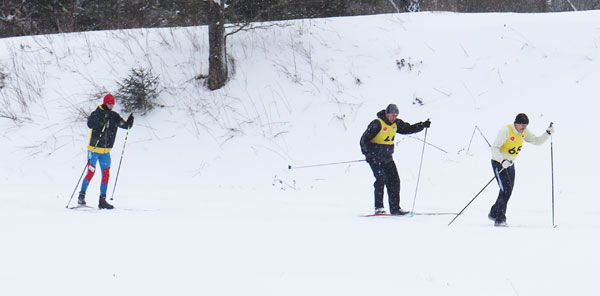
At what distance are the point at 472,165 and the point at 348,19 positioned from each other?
24.5 feet

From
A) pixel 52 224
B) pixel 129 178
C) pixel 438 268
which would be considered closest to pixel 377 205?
pixel 438 268

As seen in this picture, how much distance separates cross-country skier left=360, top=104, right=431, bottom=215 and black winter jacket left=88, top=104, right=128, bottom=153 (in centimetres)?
423

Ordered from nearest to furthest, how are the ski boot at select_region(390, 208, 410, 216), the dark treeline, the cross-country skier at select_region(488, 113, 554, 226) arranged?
the cross-country skier at select_region(488, 113, 554, 226)
the ski boot at select_region(390, 208, 410, 216)
the dark treeline

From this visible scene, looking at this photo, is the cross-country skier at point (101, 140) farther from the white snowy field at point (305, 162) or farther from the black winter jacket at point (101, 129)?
the white snowy field at point (305, 162)

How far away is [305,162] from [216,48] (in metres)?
4.16

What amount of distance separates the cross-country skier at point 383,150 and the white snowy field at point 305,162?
1.71ft

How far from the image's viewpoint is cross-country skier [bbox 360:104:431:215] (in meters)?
9.37

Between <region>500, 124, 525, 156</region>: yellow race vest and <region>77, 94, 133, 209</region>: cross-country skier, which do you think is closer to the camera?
<region>500, 124, 525, 156</region>: yellow race vest

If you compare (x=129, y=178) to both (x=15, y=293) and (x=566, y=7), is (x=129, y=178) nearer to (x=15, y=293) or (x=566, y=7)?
(x=15, y=293)

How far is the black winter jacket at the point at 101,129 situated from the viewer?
1016 centimetres

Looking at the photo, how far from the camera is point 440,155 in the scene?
527 inches

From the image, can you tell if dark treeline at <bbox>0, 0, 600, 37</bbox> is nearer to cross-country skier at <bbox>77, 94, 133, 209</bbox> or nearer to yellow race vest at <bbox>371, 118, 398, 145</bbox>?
cross-country skier at <bbox>77, 94, 133, 209</bbox>

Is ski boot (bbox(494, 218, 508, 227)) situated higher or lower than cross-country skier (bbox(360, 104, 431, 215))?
lower

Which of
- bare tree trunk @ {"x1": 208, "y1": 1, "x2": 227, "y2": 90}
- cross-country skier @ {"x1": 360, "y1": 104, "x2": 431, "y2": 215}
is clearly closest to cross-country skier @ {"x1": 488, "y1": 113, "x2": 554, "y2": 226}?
cross-country skier @ {"x1": 360, "y1": 104, "x2": 431, "y2": 215}
